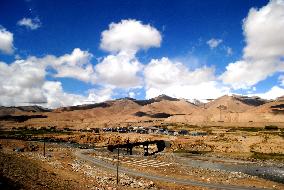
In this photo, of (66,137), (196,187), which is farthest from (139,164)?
(66,137)

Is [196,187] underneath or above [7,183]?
underneath

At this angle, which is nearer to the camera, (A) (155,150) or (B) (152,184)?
(B) (152,184)

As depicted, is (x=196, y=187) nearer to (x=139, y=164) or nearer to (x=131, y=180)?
(x=131, y=180)

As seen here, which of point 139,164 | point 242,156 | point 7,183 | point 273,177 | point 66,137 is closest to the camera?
point 7,183

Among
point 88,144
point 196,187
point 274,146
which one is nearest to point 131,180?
point 196,187

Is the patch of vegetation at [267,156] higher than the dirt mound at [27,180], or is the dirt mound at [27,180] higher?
the dirt mound at [27,180]

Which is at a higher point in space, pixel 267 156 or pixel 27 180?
A: pixel 27 180

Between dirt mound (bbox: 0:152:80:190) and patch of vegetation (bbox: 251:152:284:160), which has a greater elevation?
dirt mound (bbox: 0:152:80:190)

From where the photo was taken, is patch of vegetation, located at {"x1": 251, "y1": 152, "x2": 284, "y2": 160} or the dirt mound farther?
patch of vegetation, located at {"x1": 251, "y1": 152, "x2": 284, "y2": 160}

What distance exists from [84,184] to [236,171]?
42827mm

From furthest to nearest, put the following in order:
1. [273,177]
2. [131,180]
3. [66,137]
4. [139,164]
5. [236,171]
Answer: [66,137]
[139,164]
[236,171]
[273,177]
[131,180]

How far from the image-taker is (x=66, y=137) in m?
170

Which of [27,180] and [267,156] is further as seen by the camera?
[267,156]

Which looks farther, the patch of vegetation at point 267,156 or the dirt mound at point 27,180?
the patch of vegetation at point 267,156
